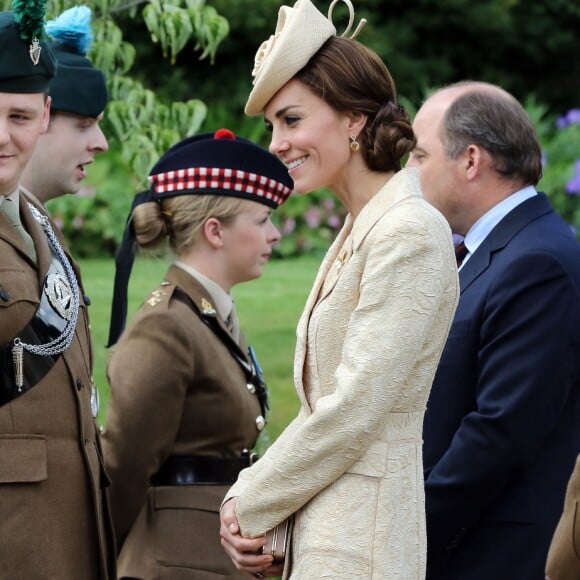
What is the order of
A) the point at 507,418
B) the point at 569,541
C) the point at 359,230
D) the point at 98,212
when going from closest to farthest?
the point at 569,541, the point at 359,230, the point at 507,418, the point at 98,212

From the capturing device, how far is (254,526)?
311 centimetres

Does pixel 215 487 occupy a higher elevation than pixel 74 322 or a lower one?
lower

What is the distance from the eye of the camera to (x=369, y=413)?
9.70 ft

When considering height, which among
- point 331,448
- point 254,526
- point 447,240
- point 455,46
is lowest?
point 455,46

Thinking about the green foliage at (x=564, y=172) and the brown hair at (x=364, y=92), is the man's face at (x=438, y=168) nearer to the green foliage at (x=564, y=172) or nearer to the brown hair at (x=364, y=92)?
the brown hair at (x=364, y=92)

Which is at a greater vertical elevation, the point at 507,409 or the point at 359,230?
the point at 359,230

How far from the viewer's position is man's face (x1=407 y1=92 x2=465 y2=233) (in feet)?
13.5

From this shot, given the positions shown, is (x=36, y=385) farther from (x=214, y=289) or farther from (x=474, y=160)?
(x=474, y=160)

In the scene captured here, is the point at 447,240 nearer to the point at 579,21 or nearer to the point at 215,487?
the point at 215,487

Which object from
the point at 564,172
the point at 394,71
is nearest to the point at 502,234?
the point at 564,172

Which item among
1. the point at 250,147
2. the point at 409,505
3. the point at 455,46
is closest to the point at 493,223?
the point at 250,147

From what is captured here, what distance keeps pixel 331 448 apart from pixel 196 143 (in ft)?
5.83

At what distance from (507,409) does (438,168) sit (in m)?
0.89

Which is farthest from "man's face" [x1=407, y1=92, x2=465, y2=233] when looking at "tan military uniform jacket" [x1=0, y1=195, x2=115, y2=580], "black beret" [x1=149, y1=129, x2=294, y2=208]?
"tan military uniform jacket" [x1=0, y1=195, x2=115, y2=580]
